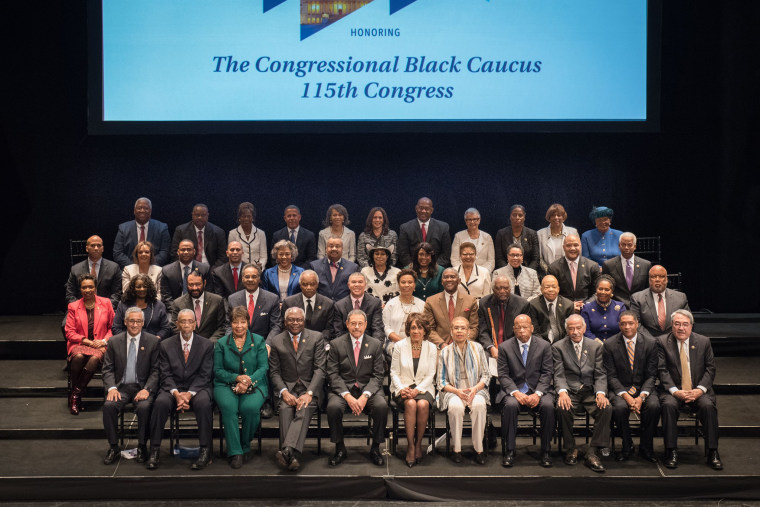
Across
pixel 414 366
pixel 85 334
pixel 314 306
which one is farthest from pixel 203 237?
pixel 414 366

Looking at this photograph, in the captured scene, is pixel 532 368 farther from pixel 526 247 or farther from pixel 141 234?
pixel 141 234

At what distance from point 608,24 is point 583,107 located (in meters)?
0.82

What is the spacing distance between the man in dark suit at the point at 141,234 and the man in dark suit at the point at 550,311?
3.32 meters

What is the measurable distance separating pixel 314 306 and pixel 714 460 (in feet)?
10.0

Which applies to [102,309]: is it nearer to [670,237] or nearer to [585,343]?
[585,343]

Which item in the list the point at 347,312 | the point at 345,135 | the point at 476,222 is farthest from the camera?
the point at 345,135

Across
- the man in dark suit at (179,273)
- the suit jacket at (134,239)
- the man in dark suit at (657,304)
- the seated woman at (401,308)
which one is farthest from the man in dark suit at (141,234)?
the man in dark suit at (657,304)

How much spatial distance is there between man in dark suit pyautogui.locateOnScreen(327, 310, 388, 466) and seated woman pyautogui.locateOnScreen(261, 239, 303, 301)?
902 mm

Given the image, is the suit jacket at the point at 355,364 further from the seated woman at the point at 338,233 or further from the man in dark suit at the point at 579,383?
the seated woman at the point at 338,233

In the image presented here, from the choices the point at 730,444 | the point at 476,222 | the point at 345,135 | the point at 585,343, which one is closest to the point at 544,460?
the point at 585,343

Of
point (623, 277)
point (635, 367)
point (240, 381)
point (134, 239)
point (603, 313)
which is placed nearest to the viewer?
point (240, 381)

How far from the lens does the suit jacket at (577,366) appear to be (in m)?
6.28

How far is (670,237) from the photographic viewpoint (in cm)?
887

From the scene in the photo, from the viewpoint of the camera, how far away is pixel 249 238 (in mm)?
7941
